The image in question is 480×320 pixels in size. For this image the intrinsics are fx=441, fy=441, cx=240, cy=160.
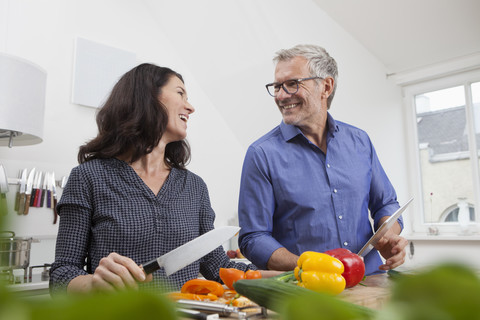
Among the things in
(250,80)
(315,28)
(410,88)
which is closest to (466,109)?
(410,88)

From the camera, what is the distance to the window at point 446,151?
3924 mm

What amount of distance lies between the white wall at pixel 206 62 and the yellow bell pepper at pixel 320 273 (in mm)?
2062

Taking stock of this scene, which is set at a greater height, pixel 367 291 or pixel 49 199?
pixel 49 199

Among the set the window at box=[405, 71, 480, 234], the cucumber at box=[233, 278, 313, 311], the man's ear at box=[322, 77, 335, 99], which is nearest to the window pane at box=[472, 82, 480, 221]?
the window at box=[405, 71, 480, 234]

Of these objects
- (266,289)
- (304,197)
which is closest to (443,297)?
(266,289)

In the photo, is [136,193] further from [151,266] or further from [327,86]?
[327,86]

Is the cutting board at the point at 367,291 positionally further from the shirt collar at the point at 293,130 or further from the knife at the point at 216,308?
the shirt collar at the point at 293,130

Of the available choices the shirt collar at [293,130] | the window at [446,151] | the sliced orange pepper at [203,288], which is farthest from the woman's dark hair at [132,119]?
the window at [446,151]

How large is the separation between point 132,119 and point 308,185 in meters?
0.62

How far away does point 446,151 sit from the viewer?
413 cm

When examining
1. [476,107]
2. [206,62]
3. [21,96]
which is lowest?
[21,96]

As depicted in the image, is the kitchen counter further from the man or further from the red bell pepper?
the man

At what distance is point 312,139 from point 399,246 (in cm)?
55

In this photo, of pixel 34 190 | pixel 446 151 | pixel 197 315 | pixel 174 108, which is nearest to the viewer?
pixel 197 315
